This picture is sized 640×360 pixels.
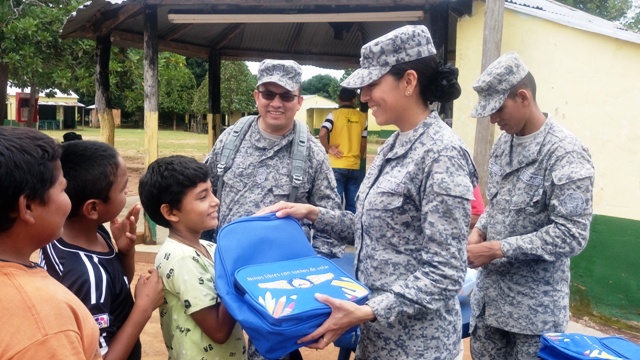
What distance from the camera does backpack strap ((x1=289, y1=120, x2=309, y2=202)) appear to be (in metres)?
2.59

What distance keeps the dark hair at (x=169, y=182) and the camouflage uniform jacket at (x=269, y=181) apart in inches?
21.6

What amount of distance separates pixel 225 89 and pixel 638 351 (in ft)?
110

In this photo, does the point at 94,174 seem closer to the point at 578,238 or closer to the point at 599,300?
the point at 578,238

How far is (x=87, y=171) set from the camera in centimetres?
181

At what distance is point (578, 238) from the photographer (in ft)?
7.04

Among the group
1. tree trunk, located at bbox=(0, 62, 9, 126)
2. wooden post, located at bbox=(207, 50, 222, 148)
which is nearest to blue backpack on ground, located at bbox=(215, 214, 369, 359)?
wooden post, located at bbox=(207, 50, 222, 148)

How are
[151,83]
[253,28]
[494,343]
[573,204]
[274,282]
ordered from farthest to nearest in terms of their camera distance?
1. [253,28]
2. [151,83]
3. [494,343]
4. [573,204]
5. [274,282]

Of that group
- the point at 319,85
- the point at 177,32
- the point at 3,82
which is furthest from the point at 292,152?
the point at 319,85

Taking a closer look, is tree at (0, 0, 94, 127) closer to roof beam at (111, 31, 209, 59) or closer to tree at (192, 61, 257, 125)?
A: roof beam at (111, 31, 209, 59)

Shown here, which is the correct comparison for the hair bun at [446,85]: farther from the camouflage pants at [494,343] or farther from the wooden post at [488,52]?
the wooden post at [488,52]

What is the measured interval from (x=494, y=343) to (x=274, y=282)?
125 centimetres

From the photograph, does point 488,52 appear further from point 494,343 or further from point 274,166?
point 494,343

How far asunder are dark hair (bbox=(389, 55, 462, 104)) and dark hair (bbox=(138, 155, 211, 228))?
80 cm

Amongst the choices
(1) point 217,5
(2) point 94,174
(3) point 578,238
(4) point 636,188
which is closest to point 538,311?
(3) point 578,238
